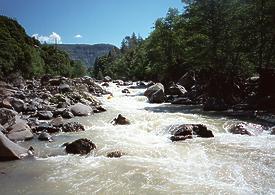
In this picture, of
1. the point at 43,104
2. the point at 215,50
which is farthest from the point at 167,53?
the point at 43,104

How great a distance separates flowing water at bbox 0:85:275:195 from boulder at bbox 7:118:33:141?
916 millimetres

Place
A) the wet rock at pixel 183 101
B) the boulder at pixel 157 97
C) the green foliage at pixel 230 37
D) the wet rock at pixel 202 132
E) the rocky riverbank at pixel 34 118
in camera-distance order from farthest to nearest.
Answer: the boulder at pixel 157 97 < the wet rock at pixel 183 101 < the green foliage at pixel 230 37 < the wet rock at pixel 202 132 < the rocky riverbank at pixel 34 118

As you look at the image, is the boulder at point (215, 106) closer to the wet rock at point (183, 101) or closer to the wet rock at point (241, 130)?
the wet rock at point (183, 101)

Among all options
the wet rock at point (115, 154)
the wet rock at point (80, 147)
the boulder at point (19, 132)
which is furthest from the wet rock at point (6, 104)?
the wet rock at point (115, 154)

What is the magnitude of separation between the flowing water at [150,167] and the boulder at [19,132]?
916 mm

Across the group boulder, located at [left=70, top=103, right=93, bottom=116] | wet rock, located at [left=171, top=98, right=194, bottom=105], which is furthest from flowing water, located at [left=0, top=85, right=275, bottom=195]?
wet rock, located at [left=171, top=98, right=194, bottom=105]

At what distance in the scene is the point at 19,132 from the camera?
17.5 m

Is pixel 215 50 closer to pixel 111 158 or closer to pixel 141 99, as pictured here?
pixel 141 99

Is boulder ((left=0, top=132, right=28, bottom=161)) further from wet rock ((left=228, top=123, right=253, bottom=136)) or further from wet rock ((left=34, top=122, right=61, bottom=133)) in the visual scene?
wet rock ((left=228, top=123, right=253, bottom=136))

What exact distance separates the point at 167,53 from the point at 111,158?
118 ft

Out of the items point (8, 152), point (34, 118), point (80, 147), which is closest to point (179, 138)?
point (80, 147)

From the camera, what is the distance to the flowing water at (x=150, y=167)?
10.4m

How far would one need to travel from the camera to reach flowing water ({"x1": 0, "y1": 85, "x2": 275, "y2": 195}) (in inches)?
410

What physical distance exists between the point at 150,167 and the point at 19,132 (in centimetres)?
826
